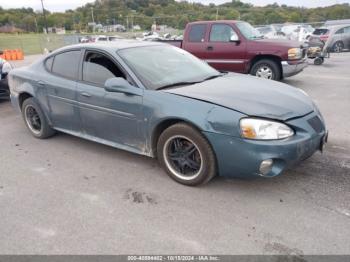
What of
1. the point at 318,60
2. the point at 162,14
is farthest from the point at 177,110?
the point at 162,14

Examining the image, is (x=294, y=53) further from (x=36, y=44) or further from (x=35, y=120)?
(x=36, y=44)

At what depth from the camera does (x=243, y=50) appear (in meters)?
8.77

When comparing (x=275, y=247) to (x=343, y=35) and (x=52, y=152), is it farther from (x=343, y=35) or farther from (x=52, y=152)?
(x=343, y=35)

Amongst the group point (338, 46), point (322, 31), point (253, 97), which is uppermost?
point (253, 97)

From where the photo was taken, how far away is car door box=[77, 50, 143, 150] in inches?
148

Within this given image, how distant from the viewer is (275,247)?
2578 mm

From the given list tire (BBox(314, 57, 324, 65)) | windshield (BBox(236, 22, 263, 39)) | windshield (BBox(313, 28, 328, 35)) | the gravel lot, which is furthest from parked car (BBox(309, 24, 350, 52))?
the gravel lot

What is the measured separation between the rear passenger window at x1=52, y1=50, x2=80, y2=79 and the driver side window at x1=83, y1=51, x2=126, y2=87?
190mm

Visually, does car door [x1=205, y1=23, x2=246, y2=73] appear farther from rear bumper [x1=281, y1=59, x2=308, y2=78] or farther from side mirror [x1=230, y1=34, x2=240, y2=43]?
rear bumper [x1=281, y1=59, x2=308, y2=78]

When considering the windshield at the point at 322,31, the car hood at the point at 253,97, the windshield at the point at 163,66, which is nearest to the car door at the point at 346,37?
the windshield at the point at 322,31

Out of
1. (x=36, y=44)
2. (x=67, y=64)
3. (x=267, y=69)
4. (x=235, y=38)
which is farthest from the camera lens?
(x=36, y=44)

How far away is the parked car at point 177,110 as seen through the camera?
3102 mm

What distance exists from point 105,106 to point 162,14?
255 ft

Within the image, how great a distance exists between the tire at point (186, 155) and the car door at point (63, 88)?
147cm
